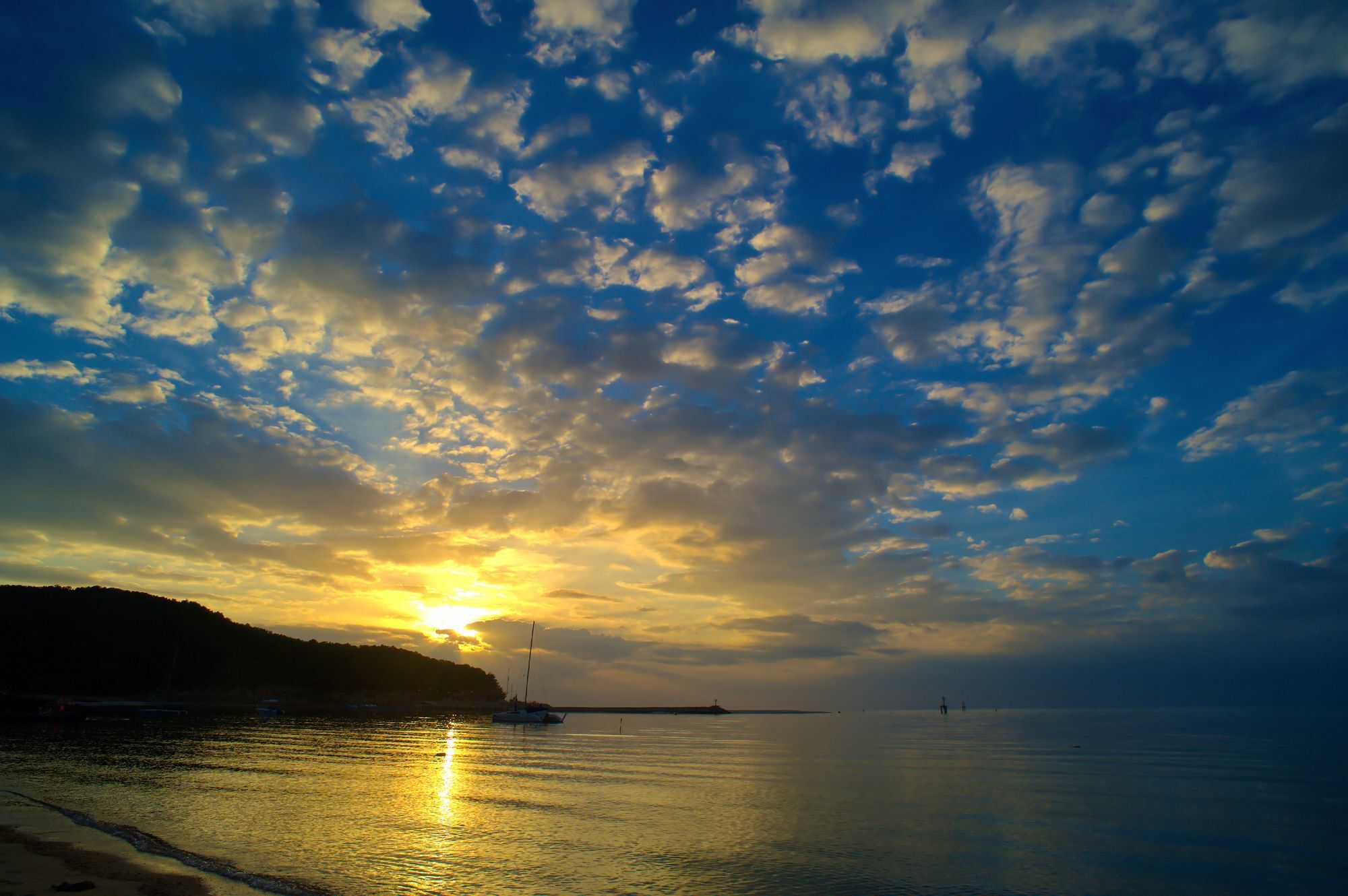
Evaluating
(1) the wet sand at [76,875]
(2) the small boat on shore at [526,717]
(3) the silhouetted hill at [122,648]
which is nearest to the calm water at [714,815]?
(1) the wet sand at [76,875]

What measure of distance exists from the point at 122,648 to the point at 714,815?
182 meters

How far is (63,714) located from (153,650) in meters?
84.4

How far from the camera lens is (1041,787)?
154 feet

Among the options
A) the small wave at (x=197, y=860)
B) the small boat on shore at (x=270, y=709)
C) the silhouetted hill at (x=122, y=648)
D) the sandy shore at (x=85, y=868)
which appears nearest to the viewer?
the sandy shore at (x=85, y=868)

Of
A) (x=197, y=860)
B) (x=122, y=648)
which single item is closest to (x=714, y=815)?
(x=197, y=860)

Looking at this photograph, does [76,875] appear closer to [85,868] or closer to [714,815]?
[85,868]

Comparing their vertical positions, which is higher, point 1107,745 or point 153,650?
point 153,650

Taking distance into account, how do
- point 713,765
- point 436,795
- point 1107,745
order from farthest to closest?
point 1107,745 < point 713,765 < point 436,795

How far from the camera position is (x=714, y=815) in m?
35.9

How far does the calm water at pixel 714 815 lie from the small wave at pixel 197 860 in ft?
1.97

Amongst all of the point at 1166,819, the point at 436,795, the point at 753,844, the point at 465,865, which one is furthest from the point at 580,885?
the point at 1166,819

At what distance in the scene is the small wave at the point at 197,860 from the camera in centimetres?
2023

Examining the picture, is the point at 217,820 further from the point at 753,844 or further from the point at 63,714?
the point at 63,714

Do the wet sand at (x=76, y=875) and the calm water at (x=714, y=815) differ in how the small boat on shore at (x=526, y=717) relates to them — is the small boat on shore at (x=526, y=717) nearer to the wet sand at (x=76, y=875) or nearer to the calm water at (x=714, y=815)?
the calm water at (x=714, y=815)
